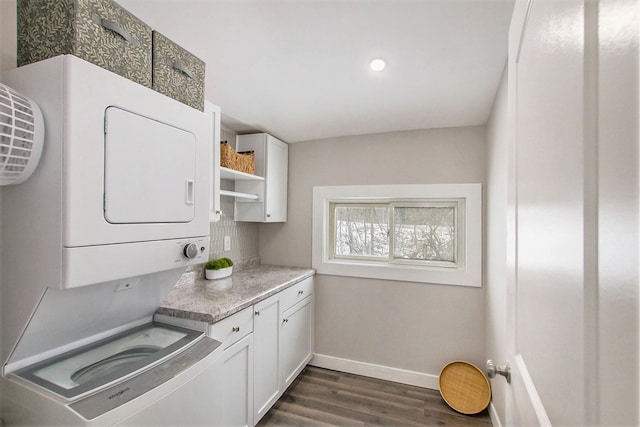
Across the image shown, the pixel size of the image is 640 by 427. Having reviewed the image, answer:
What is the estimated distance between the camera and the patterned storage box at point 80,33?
0.87m

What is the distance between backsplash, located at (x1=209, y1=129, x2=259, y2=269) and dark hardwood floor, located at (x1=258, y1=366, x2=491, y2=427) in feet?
3.95

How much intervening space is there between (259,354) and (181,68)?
169 centimetres

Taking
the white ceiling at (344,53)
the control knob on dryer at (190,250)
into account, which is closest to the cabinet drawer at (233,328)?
the control knob on dryer at (190,250)

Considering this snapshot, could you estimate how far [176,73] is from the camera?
1.22 meters

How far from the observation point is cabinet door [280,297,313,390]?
2193 mm

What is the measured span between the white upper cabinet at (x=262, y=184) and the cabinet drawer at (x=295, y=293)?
2.15 ft

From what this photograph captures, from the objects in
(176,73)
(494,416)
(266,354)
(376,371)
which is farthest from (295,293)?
(176,73)

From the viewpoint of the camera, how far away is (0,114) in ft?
2.44

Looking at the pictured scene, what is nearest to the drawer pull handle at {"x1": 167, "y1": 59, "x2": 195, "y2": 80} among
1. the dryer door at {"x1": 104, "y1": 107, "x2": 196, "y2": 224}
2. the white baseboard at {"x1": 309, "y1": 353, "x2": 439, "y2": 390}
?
the dryer door at {"x1": 104, "y1": 107, "x2": 196, "y2": 224}

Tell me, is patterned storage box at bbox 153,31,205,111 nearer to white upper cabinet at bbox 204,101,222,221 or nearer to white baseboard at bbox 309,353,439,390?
white upper cabinet at bbox 204,101,222,221

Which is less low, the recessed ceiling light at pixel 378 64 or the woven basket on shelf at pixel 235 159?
the recessed ceiling light at pixel 378 64

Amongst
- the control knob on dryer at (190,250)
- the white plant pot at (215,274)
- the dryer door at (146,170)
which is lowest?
the white plant pot at (215,274)

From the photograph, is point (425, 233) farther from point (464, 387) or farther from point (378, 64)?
point (378, 64)

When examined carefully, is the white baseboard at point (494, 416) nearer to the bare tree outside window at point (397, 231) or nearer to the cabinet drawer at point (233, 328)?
the bare tree outside window at point (397, 231)
